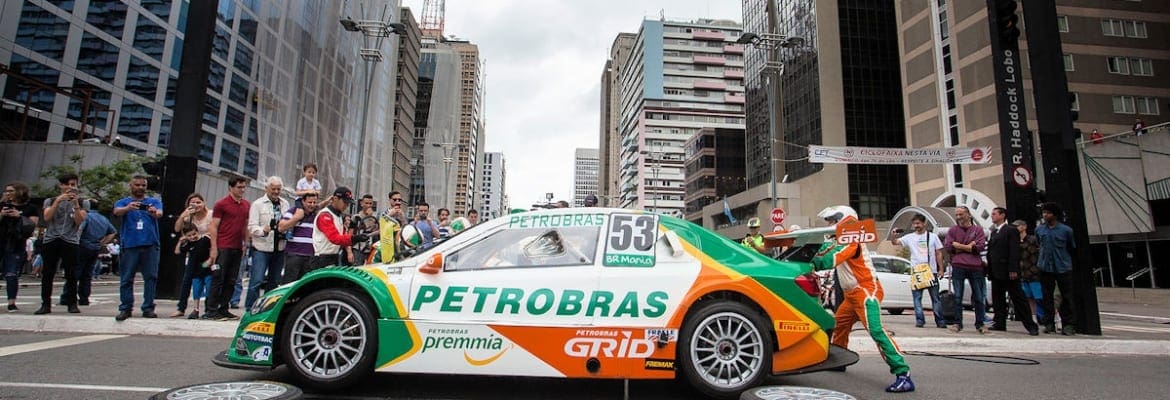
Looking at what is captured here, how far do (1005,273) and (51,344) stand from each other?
11.0 metres

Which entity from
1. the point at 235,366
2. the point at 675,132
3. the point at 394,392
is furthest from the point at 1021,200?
the point at 675,132

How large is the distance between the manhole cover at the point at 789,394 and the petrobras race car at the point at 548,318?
113 millimetres

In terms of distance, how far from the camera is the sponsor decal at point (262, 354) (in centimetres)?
383

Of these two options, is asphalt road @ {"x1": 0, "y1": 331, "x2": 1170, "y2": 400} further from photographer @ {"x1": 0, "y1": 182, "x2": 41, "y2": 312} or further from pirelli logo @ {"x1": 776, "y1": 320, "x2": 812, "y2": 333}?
photographer @ {"x1": 0, "y1": 182, "x2": 41, "y2": 312}

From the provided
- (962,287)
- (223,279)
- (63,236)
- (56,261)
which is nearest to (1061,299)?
(962,287)

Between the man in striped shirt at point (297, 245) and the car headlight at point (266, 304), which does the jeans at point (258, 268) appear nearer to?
the man in striped shirt at point (297, 245)

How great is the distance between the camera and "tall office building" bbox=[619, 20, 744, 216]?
10800 cm

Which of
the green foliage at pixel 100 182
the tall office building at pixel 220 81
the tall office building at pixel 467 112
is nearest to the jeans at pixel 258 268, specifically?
the tall office building at pixel 220 81

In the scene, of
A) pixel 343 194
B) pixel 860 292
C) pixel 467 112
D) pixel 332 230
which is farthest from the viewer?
pixel 467 112

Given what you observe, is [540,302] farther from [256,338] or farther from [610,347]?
[256,338]

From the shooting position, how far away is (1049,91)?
8164 millimetres

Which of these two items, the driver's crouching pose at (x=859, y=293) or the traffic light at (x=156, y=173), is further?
the traffic light at (x=156, y=173)

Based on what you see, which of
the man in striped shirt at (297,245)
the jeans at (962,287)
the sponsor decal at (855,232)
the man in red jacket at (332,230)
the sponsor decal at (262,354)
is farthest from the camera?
the jeans at (962,287)

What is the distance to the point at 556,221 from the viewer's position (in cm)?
425
